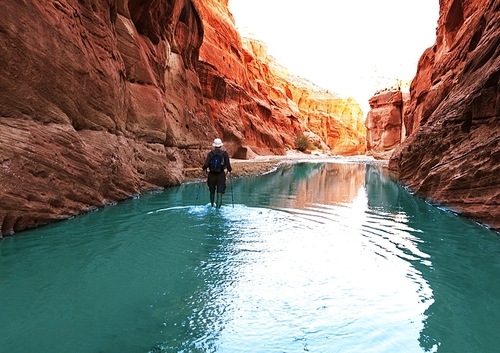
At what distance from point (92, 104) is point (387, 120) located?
205ft

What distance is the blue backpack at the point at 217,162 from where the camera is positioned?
411 inches

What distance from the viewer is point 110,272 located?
5383 mm

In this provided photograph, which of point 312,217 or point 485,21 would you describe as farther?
point 485,21

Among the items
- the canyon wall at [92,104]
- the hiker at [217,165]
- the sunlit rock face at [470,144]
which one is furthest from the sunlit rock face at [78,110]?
the sunlit rock face at [470,144]

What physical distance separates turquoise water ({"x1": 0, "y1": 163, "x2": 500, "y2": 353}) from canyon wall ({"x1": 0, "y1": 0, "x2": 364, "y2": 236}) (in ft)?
3.91

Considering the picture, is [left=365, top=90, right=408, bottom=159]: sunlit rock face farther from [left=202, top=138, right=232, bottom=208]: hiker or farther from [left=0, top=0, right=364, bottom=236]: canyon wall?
[left=202, top=138, right=232, bottom=208]: hiker

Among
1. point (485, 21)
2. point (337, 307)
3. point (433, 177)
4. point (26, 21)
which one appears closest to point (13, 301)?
point (337, 307)

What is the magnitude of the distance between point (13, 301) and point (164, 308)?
72.3 inches

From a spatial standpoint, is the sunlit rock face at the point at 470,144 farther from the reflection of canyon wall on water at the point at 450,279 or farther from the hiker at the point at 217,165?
the hiker at the point at 217,165

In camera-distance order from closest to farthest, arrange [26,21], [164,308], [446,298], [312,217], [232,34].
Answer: [164,308] → [446,298] → [26,21] → [312,217] → [232,34]

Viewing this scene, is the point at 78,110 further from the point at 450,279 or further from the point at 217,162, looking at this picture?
the point at 450,279

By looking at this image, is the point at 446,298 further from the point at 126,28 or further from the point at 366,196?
the point at 126,28

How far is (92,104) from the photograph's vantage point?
37.9 feet

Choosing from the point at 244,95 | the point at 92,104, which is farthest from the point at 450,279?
the point at 244,95
